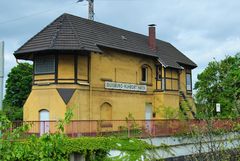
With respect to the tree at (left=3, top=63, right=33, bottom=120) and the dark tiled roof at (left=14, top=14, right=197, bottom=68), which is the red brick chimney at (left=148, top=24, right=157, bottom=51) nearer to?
the dark tiled roof at (left=14, top=14, right=197, bottom=68)

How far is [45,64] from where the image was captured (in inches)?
980

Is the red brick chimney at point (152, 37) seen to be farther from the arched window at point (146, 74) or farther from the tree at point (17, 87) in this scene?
the tree at point (17, 87)

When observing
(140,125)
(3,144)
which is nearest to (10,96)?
(140,125)

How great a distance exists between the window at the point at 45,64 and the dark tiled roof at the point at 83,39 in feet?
2.52

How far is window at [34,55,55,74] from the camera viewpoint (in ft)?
80.7

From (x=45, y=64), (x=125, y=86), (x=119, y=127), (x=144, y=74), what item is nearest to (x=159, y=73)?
(x=144, y=74)

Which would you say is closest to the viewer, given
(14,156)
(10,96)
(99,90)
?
(14,156)

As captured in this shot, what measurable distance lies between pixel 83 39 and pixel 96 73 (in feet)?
7.88

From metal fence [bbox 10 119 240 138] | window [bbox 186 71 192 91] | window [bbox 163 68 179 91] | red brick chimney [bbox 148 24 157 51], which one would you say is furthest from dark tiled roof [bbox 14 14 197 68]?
metal fence [bbox 10 119 240 138]

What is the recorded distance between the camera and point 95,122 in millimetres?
19672

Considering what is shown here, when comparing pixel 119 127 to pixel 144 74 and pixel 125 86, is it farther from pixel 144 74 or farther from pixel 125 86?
pixel 144 74

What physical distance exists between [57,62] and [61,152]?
19.7 meters

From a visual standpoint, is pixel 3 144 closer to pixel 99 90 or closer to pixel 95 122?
pixel 95 122

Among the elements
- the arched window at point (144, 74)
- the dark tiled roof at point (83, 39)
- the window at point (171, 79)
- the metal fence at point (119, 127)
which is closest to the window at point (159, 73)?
the window at point (171, 79)
